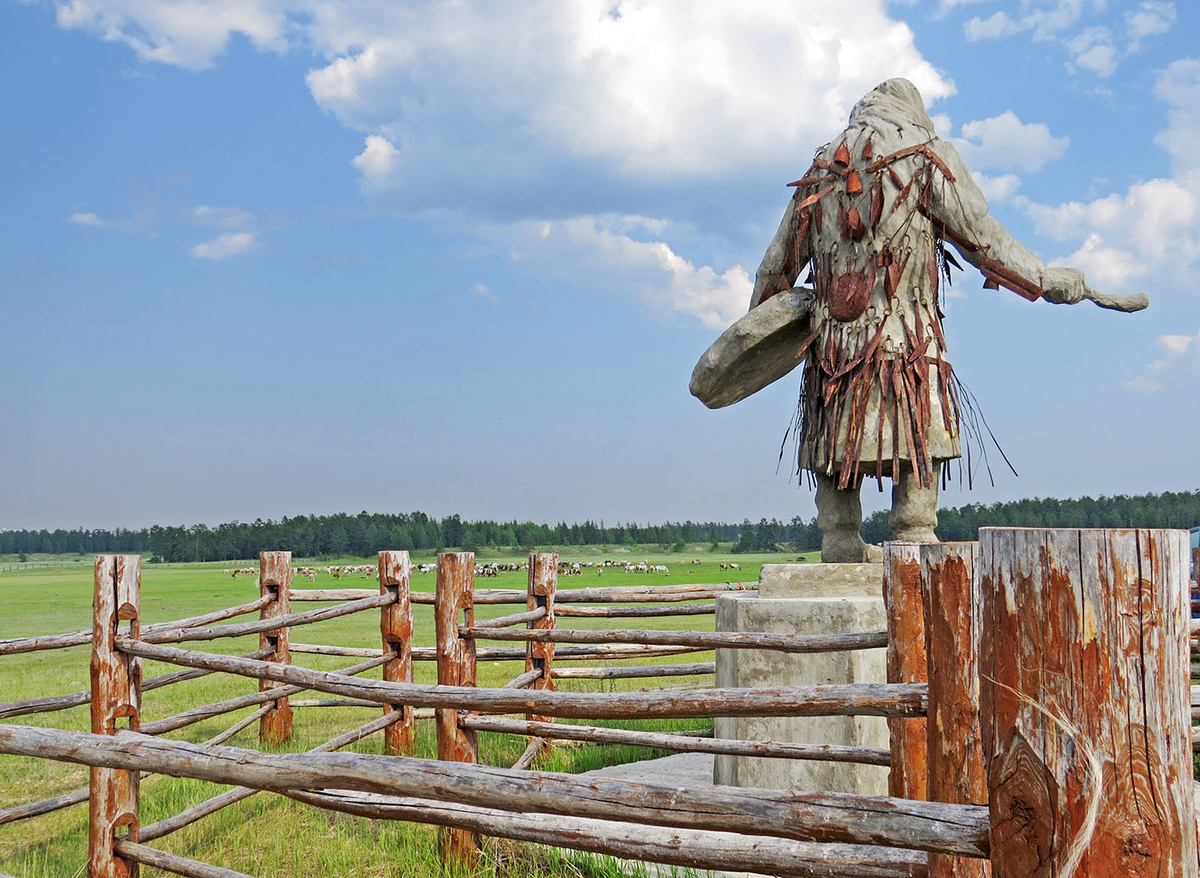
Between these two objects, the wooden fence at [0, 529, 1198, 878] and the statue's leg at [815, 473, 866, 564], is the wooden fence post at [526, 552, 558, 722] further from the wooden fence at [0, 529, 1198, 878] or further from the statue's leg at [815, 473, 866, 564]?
the statue's leg at [815, 473, 866, 564]

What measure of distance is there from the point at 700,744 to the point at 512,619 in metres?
1.30

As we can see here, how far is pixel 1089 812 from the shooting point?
1086 millimetres

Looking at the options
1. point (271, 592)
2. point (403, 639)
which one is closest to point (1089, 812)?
point (403, 639)

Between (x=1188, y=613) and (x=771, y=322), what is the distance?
3.04 m

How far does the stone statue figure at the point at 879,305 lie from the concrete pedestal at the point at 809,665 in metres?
0.47

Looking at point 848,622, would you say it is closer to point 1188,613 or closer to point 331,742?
point 1188,613

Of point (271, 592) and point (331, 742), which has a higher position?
point (271, 592)

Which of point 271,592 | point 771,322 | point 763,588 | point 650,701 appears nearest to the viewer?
point 650,701

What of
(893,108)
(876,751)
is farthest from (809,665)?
(893,108)

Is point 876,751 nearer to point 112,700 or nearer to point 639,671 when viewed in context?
point 112,700

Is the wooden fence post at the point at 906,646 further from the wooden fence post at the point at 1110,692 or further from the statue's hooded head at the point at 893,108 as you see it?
the statue's hooded head at the point at 893,108

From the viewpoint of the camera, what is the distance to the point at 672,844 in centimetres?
190

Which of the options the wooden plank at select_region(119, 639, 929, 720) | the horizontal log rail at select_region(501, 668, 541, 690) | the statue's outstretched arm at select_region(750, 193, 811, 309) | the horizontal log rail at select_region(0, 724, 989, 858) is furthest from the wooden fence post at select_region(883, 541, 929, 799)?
the statue's outstretched arm at select_region(750, 193, 811, 309)

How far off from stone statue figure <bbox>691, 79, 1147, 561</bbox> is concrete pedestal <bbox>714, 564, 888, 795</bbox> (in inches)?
18.4
